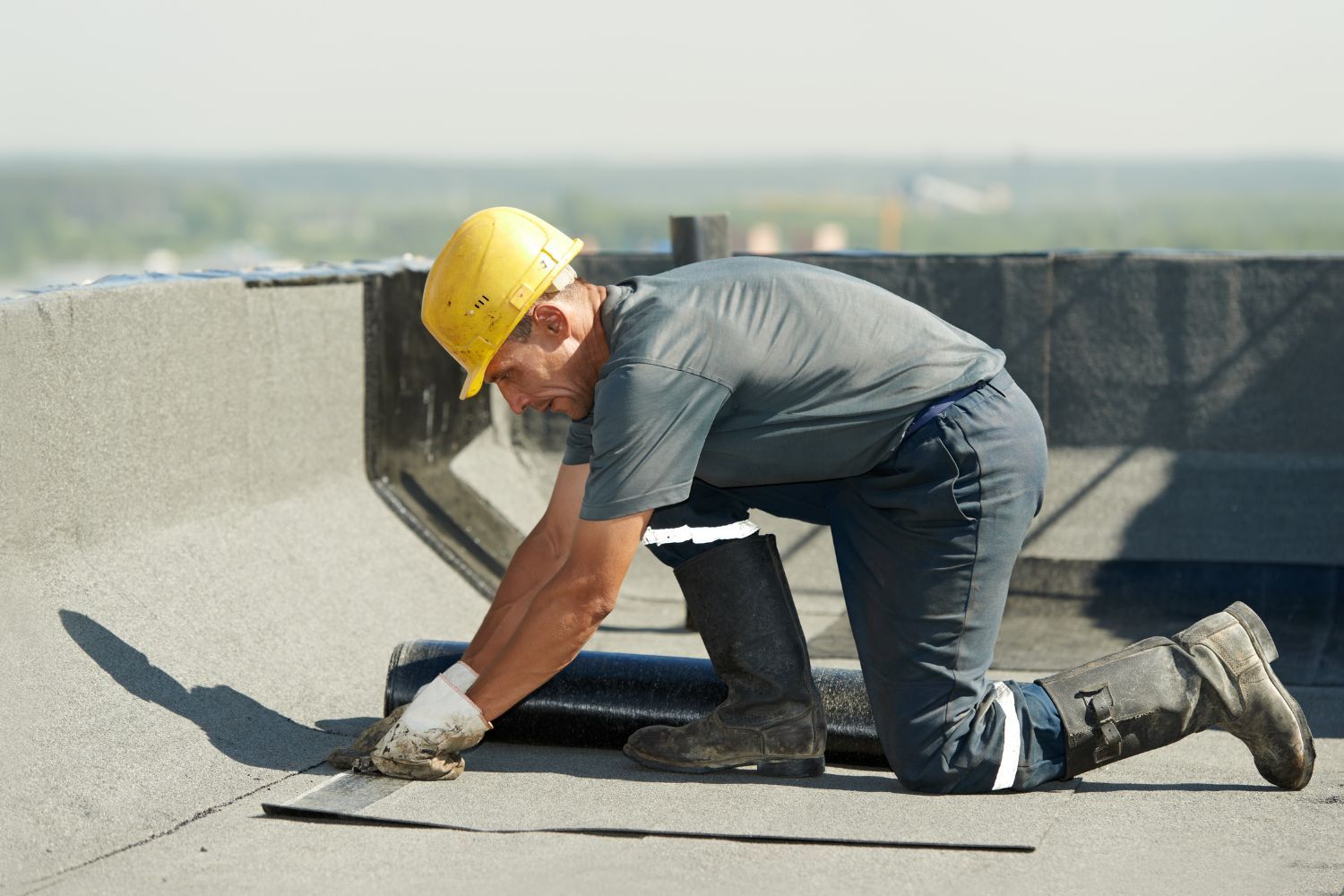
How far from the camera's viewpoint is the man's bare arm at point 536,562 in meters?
3.86

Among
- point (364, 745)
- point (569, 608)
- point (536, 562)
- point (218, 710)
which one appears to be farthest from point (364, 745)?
point (569, 608)

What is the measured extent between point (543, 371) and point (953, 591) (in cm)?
111

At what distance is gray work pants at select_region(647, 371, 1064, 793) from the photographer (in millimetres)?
3547

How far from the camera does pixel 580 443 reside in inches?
151

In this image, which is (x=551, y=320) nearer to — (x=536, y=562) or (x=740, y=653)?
(x=536, y=562)

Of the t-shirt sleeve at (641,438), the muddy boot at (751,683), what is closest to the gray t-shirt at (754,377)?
the t-shirt sleeve at (641,438)

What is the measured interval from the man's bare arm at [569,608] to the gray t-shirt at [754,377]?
0.19 feet

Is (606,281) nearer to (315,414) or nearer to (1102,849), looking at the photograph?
(315,414)

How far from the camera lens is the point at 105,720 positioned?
3.79m

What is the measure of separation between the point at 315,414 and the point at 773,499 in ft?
8.40

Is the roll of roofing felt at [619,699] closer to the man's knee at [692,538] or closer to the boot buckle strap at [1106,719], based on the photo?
the man's knee at [692,538]

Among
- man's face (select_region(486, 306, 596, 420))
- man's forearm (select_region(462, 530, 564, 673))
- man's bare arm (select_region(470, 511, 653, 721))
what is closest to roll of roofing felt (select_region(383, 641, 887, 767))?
man's forearm (select_region(462, 530, 564, 673))

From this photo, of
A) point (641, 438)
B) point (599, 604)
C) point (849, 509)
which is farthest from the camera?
point (849, 509)

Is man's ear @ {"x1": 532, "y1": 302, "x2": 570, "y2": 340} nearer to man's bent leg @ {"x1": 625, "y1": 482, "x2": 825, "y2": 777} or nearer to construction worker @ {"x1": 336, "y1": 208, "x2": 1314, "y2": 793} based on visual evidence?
construction worker @ {"x1": 336, "y1": 208, "x2": 1314, "y2": 793}
